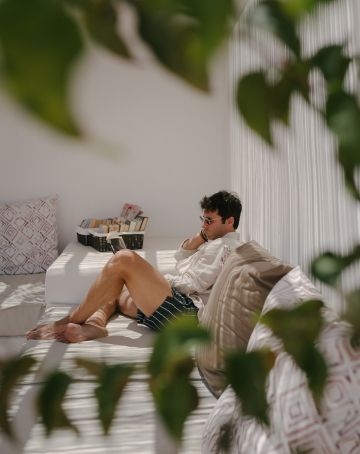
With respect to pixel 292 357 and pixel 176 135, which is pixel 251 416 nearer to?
pixel 292 357

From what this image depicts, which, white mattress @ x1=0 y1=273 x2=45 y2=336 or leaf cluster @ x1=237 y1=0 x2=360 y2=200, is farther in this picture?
white mattress @ x1=0 y1=273 x2=45 y2=336

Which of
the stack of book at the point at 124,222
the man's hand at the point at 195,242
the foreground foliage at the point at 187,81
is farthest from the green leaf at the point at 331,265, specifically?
the stack of book at the point at 124,222

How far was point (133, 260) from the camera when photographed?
235 centimetres

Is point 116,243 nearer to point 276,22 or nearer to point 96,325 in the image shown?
point 96,325

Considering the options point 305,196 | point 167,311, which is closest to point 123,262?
point 167,311

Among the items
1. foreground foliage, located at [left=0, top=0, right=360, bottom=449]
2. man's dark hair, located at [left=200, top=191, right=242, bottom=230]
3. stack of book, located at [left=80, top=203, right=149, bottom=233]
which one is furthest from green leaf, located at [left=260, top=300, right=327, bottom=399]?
stack of book, located at [left=80, top=203, right=149, bottom=233]

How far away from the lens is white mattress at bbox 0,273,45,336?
110 inches

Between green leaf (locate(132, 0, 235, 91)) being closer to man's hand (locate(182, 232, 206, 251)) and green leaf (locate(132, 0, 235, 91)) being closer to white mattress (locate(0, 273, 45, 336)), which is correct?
man's hand (locate(182, 232, 206, 251))

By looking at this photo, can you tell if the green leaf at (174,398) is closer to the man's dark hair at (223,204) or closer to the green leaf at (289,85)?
the green leaf at (289,85)

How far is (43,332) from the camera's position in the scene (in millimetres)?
2098

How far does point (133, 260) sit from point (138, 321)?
0.34 m

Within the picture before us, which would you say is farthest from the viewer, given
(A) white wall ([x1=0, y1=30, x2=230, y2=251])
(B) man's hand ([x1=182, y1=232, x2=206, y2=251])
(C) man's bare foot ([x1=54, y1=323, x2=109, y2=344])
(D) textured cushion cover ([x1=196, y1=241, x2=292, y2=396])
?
(A) white wall ([x1=0, y1=30, x2=230, y2=251])

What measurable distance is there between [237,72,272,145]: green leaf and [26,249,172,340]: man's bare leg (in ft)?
7.14

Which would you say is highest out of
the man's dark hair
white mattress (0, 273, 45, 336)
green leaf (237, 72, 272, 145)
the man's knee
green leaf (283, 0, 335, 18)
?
green leaf (283, 0, 335, 18)
